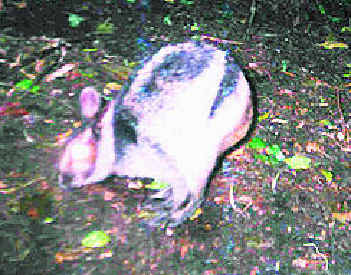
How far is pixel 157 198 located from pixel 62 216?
71 centimetres

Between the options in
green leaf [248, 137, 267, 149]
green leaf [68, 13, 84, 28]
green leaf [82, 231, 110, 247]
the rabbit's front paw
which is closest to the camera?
green leaf [82, 231, 110, 247]

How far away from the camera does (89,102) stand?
3014mm

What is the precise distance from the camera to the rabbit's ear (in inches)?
118

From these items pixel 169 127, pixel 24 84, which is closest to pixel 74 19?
pixel 24 84

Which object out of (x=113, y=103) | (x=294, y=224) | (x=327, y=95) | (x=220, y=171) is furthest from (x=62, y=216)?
(x=327, y=95)

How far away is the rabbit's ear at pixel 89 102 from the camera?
3.00 meters

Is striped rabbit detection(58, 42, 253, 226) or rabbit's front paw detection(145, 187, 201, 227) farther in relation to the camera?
rabbit's front paw detection(145, 187, 201, 227)

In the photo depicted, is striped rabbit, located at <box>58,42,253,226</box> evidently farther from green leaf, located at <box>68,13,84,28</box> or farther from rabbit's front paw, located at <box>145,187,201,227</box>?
green leaf, located at <box>68,13,84,28</box>

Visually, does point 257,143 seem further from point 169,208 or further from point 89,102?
point 89,102

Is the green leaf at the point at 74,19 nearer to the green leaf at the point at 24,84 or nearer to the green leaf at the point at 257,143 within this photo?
the green leaf at the point at 24,84

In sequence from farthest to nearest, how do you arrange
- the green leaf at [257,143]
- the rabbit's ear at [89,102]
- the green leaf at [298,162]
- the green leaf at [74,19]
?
Answer: 1. the green leaf at [74,19]
2. the green leaf at [257,143]
3. the green leaf at [298,162]
4. the rabbit's ear at [89,102]

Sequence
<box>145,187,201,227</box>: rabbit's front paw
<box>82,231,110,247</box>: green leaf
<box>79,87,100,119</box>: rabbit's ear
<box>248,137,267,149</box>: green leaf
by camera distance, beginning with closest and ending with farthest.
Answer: <box>82,231,110,247</box>: green leaf → <box>145,187,201,227</box>: rabbit's front paw → <box>79,87,100,119</box>: rabbit's ear → <box>248,137,267,149</box>: green leaf

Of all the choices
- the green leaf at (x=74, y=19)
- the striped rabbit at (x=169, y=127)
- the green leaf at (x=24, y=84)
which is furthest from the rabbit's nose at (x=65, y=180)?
the green leaf at (x=74, y=19)

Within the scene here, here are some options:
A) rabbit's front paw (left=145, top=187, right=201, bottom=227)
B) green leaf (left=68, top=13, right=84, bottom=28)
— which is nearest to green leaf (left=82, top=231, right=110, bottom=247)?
rabbit's front paw (left=145, top=187, right=201, bottom=227)
